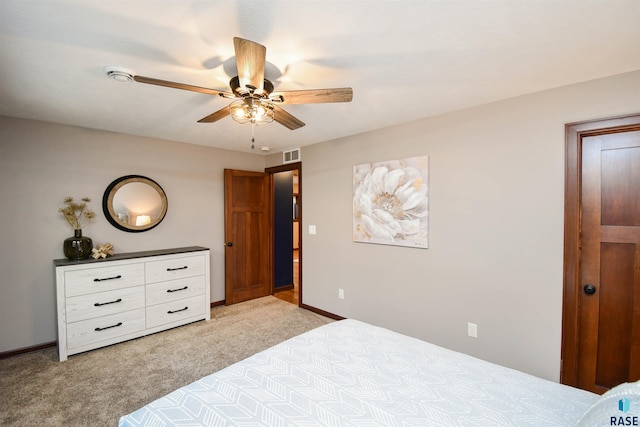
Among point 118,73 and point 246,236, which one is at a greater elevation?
point 118,73

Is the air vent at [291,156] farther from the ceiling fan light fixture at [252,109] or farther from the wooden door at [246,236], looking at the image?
the ceiling fan light fixture at [252,109]

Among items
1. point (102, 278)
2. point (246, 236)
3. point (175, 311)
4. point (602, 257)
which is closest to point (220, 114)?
point (102, 278)

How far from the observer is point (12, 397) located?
2.17 metres

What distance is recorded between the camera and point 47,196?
2982mm

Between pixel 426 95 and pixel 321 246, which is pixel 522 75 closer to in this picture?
pixel 426 95

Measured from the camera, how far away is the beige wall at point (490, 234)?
7.06 feet

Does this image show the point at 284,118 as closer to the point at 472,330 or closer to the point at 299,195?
the point at 299,195

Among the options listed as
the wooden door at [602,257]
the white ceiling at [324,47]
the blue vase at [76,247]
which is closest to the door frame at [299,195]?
the white ceiling at [324,47]

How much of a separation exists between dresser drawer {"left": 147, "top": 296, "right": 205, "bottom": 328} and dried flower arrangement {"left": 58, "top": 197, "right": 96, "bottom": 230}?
4.06ft

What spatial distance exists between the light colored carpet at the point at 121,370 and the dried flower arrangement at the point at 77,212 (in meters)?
1.35

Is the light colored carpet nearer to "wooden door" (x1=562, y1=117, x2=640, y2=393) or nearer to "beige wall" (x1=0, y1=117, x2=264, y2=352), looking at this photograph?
"beige wall" (x1=0, y1=117, x2=264, y2=352)

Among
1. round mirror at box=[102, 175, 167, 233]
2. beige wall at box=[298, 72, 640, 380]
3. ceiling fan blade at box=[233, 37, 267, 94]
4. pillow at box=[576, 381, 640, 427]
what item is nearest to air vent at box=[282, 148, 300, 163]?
beige wall at box=[298, 72, 640, 380]

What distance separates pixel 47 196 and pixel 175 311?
1.84m

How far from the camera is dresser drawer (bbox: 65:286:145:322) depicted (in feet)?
9.00
